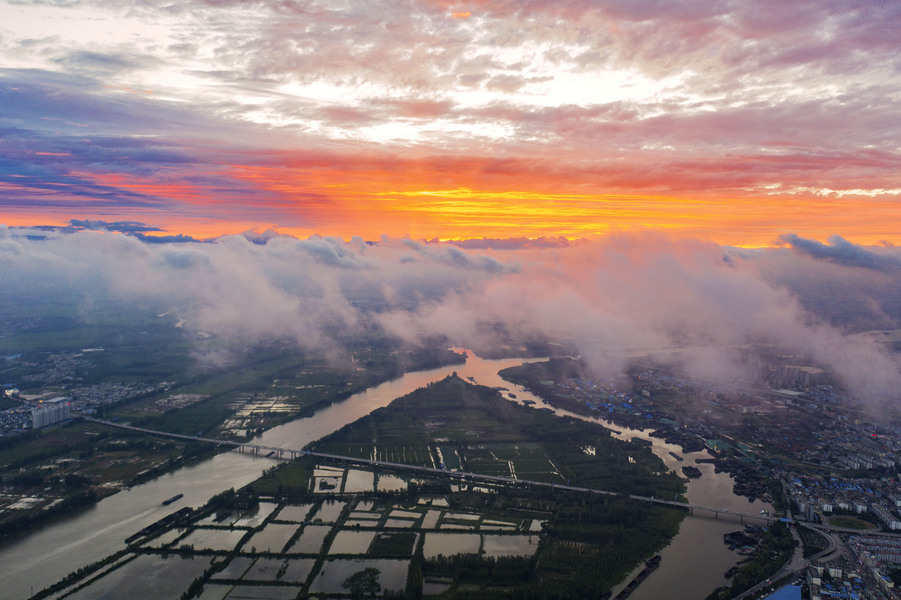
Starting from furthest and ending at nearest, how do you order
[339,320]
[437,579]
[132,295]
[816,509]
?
[132,295] → [339,320] → [816,509] → [437,579]

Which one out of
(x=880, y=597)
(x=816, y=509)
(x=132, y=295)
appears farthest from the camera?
Answer: (x=132, y=295)

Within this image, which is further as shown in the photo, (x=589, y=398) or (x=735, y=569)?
(x=589, y=398)

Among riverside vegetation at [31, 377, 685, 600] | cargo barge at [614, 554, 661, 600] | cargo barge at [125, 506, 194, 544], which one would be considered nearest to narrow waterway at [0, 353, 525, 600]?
cargo barge at [125, 506, 194, 544]

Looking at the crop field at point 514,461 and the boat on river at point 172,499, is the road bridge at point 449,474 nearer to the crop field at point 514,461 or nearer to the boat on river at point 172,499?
the crop field at point 514,461

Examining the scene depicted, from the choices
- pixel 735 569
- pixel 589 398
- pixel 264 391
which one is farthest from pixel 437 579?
pixel 264 391

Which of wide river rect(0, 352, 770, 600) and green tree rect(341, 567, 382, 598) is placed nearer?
green tree rect(341, 567, 382, 598)

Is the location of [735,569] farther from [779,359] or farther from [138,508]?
[779,359]

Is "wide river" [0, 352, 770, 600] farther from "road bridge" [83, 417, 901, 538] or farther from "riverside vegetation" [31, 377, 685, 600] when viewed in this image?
"riverside vegetation" [31, 377, 685, 600]

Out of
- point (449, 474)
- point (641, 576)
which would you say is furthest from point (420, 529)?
point (641, 576)
